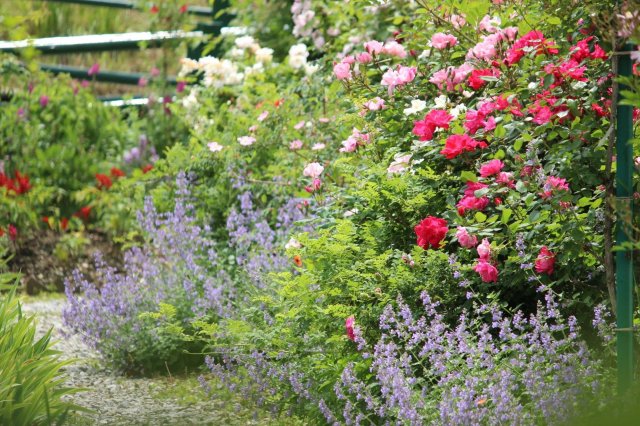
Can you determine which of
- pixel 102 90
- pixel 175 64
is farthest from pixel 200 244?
pixel 102 90

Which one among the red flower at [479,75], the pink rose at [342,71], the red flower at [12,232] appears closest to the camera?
the red flower at [479,75]

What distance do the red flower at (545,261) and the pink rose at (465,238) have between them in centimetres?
22

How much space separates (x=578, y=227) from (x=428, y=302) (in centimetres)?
53

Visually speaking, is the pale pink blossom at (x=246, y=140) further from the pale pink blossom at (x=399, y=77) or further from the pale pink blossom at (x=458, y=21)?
the pale pink blossom at (x=458, y=21)

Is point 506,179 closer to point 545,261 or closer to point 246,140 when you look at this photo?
point 545,261

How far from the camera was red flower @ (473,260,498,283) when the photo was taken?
3299 mm

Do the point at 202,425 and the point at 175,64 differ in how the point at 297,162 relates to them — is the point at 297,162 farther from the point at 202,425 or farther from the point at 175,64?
the point at 175,64

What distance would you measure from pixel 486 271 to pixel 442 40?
109cm

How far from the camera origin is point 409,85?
4.27 m

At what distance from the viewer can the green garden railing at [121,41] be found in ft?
29.6

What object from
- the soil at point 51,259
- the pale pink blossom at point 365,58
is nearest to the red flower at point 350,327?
the pale pink blossom at point 365,58

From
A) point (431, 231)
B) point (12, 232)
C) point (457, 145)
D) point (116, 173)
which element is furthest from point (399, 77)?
point (116, 173)

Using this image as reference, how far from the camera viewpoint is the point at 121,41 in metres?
9.70

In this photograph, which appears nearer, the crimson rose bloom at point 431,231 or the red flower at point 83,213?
the crimson rose bloom at point 431,231
